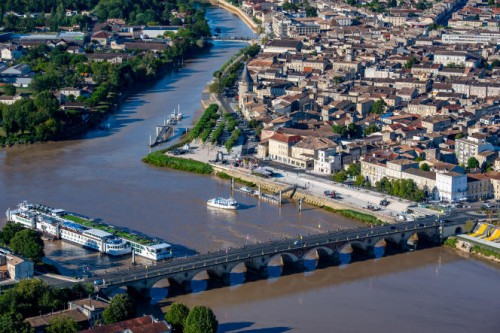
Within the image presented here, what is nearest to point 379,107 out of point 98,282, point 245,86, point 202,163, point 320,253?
point 245,86

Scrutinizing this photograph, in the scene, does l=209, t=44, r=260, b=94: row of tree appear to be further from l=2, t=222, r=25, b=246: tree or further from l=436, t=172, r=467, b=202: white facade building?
l=2, t=222, r=25, b=246: tree

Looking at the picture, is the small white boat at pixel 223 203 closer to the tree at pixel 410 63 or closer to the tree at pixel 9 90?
the tree at pixel 9 90

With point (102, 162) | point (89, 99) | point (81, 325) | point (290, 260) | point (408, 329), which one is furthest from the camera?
point (89, 99)

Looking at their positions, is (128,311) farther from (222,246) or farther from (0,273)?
(222,246)

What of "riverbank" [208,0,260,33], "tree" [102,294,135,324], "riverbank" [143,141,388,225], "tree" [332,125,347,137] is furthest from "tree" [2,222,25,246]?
"riverbank" [208,0,260,33]

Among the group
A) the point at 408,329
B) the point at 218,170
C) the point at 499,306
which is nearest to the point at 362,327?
the point at 408,329

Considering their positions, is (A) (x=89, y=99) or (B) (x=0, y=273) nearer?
(B) (x=0, y=273)
